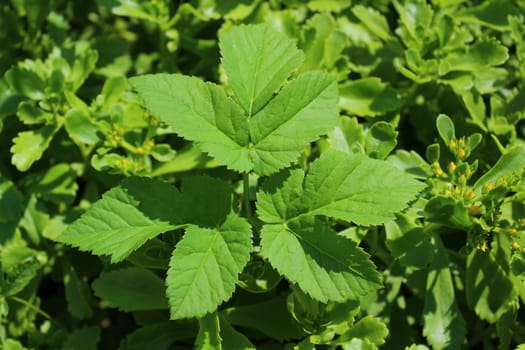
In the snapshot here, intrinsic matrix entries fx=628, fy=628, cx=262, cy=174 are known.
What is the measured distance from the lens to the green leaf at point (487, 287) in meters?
2.07

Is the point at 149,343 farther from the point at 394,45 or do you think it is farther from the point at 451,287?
the point at 394,45

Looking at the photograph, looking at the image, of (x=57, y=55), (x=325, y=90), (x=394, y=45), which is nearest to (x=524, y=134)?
(x=394, y=45)

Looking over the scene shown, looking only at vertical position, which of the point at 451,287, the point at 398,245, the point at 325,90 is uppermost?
the point at 325,90

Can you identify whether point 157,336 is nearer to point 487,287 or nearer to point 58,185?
point 58,185

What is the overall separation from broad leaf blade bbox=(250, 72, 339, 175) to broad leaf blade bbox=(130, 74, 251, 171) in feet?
0.16

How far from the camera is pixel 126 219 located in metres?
1.81

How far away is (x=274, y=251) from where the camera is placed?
1.75 meters

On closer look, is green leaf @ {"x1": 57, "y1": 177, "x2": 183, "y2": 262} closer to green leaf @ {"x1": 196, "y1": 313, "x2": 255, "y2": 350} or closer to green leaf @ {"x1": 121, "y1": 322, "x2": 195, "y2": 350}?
green leaf @ {"x1": 196, "y1": 313, "x2": 255, "y2": 350}

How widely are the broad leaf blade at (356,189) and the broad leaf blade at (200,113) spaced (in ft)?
0.70

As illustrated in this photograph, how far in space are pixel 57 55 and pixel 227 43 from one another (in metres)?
1.01

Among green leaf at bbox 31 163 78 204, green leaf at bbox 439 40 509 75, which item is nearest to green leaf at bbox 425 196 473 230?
green leaf at bbox 439 40 509 75

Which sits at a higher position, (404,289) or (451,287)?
(451,287)

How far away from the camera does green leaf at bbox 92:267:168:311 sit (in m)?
Answer: 2.10

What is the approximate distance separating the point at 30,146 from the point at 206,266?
38.6 inches
